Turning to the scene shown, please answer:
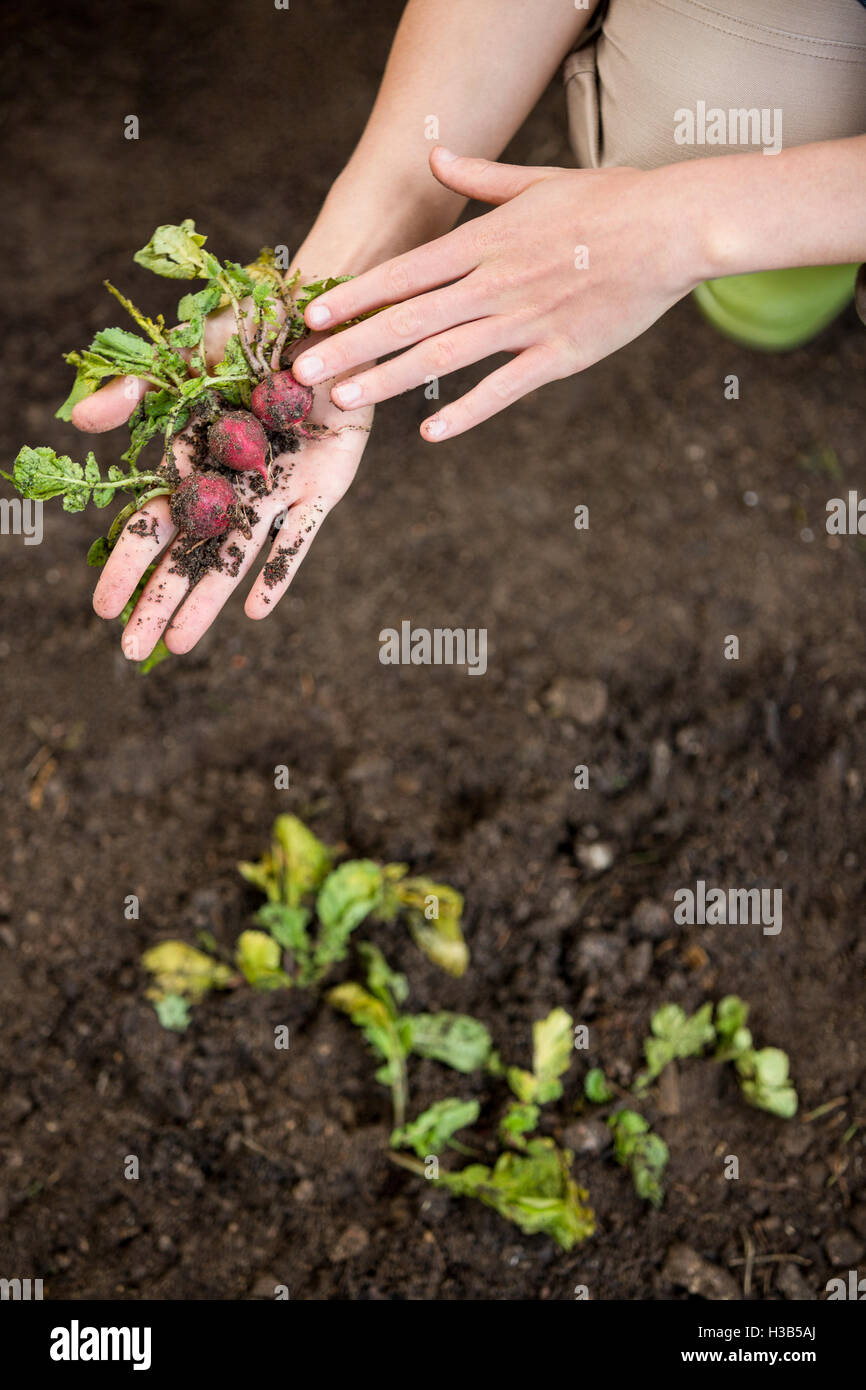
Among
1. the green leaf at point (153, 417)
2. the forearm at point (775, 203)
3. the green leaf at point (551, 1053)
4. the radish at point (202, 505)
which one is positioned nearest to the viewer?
the forearm at point (775, 203)

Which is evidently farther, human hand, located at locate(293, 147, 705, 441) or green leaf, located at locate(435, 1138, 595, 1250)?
green leaf, located at locate(435, 1138, 595, 1250)

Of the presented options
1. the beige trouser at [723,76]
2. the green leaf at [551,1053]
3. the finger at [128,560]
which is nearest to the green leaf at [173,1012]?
the green leaf at [551,1053]

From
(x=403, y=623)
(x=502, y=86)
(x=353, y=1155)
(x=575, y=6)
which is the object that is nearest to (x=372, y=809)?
(x=403, y=623)

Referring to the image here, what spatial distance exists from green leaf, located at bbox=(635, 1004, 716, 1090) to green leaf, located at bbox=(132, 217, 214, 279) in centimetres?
201

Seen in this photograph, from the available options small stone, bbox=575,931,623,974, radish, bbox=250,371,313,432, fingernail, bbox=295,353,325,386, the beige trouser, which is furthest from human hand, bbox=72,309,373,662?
small stone, bbox=575,931,623,974

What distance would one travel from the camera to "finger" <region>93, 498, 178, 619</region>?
2.18 m

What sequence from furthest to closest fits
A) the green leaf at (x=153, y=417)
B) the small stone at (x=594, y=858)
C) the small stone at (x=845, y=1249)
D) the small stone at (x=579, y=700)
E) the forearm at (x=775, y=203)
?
the small stone at (x=579, y=700) < the small stone at (x=594, y=858) < the small stone at (x=845, y=1249) < the green leaf at (x=153, y=417) < the forearm at (x=775, y=203)

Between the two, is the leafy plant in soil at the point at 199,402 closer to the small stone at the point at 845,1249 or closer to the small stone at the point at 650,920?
the small stone at the point at 650,920

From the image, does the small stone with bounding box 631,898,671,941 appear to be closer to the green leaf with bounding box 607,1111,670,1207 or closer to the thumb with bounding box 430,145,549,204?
the green leaf with bounding box 607,1111,670,1207

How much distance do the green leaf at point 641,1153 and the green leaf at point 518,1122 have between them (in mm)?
199

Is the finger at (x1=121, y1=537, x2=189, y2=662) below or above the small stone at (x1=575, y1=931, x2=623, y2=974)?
above

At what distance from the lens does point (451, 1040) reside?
2.52 meters

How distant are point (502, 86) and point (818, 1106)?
2.58 meters

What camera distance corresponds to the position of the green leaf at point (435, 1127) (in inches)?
94.9
